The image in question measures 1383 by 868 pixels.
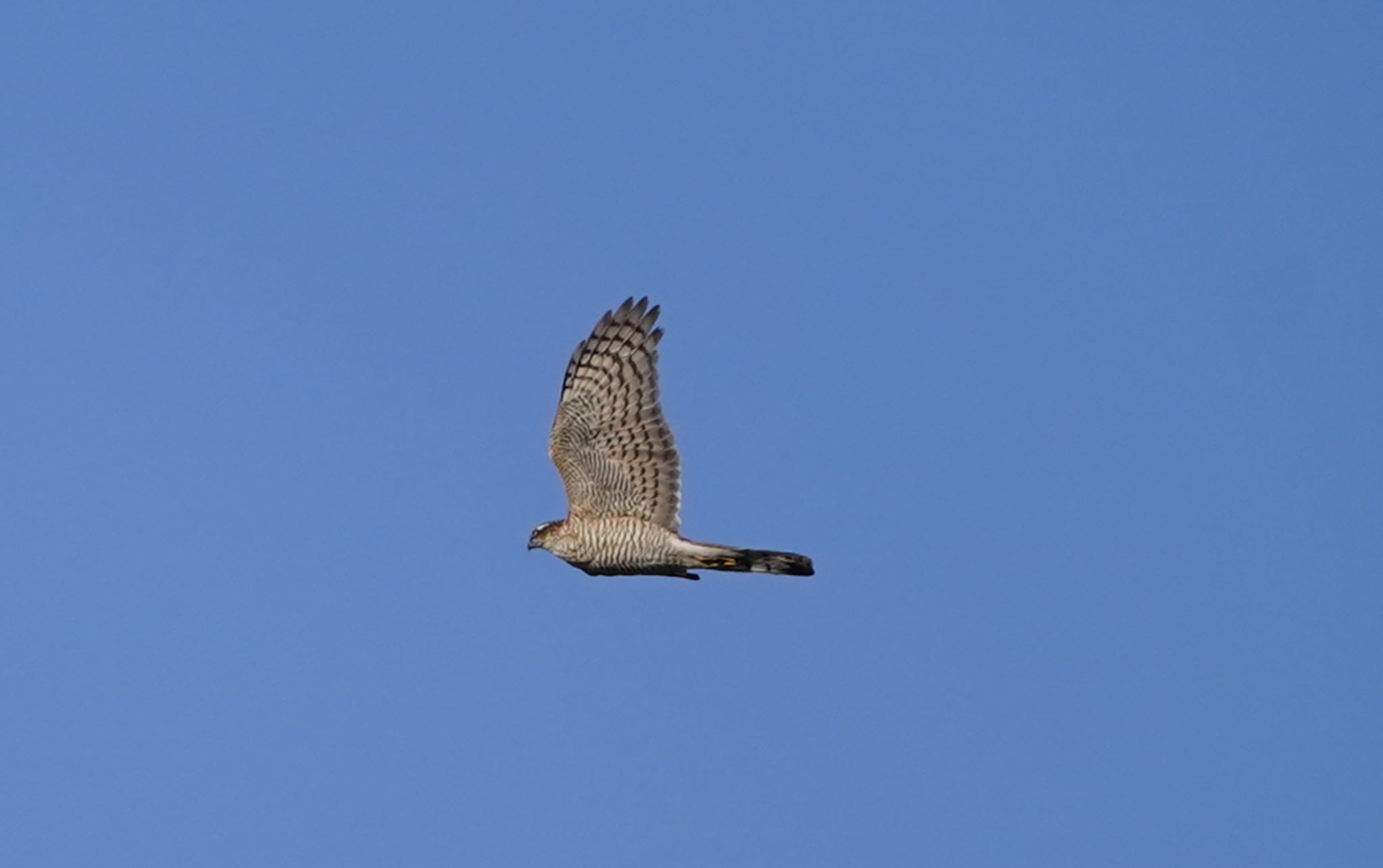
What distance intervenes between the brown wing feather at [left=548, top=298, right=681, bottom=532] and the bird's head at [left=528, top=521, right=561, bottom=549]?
56 cm

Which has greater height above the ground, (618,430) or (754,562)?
(618,430)

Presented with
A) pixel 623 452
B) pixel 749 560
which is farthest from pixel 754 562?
pixel 623 452

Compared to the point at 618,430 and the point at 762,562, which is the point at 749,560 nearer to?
the point at 762,562

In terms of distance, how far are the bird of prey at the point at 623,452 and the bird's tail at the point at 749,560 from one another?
0.04 meters

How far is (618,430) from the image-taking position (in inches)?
638

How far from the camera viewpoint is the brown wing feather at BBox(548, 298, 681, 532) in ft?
53.1

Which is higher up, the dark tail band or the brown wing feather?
the brown wing feather

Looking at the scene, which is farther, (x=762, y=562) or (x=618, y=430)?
(x=618, y=430)

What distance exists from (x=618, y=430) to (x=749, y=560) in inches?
63.7

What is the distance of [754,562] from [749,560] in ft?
0.17

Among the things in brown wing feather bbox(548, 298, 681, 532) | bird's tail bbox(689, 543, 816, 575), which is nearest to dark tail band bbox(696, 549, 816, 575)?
bird's tail bbox(689, 543, 816, 575)

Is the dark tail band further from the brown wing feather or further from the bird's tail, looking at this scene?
the brown wing feather

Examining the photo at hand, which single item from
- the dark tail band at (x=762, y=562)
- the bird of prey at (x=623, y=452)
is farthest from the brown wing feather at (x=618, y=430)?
the dark tail band at (x=762, y=562)

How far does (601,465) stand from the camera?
16.3m
